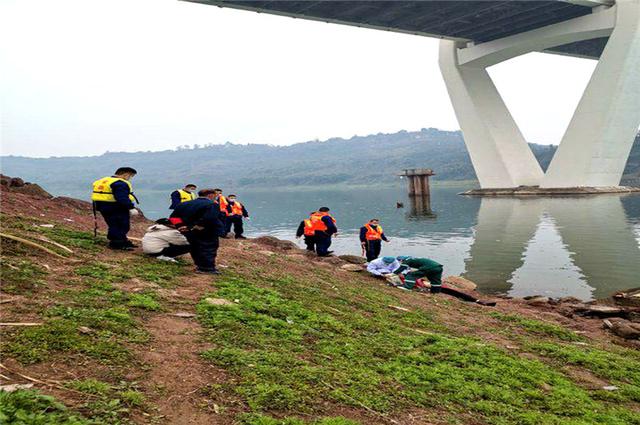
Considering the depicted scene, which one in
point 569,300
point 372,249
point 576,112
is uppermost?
point 576,112

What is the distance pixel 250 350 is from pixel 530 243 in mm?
20858

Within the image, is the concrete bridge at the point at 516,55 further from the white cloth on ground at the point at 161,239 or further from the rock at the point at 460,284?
the white cloth on ground at the point at 161,239

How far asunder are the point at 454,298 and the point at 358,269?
268cm

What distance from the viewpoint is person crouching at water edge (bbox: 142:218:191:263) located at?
28.3 ft

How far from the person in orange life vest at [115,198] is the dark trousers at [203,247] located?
131cm

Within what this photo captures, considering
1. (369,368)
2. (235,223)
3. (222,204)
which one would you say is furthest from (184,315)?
(235,223)

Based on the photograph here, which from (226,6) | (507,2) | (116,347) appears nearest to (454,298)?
(116,347)

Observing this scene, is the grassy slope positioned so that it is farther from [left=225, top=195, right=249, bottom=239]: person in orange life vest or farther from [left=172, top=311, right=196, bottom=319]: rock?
[left=225, top=195, right=249, bottom=239]: person in orange life vest

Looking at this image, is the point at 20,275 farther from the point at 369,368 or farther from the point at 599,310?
the point at 599,310

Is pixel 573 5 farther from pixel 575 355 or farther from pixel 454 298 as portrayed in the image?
pixel 575 355

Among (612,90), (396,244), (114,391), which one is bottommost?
(396,244)

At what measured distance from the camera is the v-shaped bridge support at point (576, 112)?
4169 cm

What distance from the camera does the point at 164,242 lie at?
8711mm

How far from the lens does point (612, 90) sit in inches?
1650
